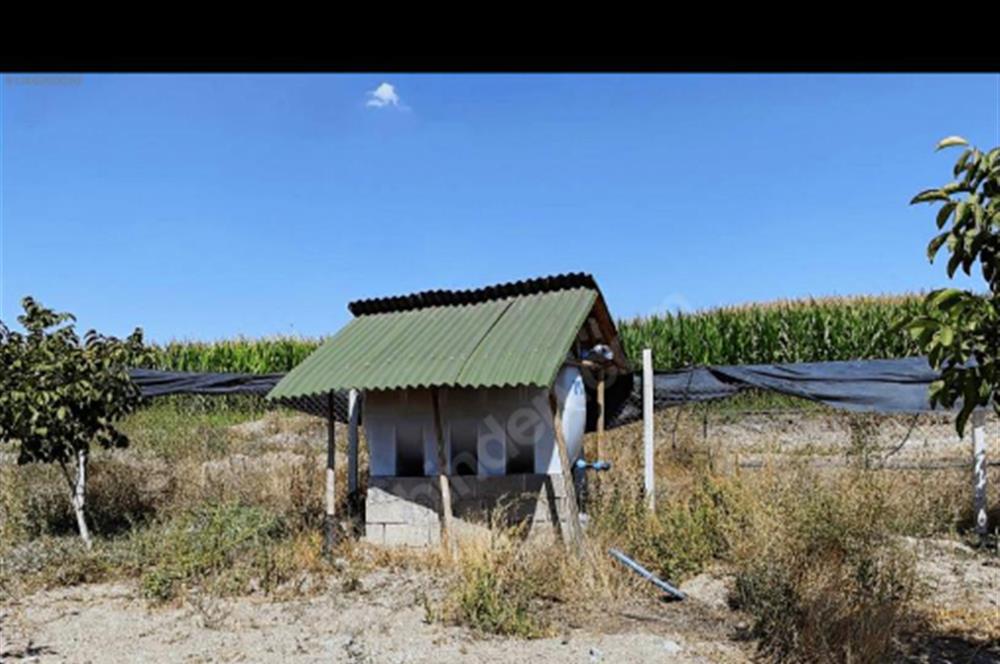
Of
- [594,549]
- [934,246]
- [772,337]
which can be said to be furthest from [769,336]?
[934,246]

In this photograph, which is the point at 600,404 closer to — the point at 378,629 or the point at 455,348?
the point at 455,348

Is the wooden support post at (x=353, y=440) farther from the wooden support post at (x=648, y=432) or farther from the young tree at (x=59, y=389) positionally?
the wooden support post at (x=648, y=432)

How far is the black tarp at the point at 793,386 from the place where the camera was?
977 centimetres

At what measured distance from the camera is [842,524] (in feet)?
22.6

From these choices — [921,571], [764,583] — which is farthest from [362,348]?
[921,571]

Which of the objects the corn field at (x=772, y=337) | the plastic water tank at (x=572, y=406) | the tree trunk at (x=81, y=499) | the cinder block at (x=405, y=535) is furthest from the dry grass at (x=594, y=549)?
the corn field at (x=772, y=337)

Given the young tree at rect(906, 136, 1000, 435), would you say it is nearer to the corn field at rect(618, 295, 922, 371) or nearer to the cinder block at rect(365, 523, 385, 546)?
the cinder block at rect(365, 523, 385, 546)

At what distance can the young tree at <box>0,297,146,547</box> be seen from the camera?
880cm

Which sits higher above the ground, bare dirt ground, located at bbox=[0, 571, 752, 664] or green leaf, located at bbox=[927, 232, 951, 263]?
green leaf, located at bbox=[927, 232, 951, 263]

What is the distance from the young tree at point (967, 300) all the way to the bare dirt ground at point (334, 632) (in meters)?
2.89

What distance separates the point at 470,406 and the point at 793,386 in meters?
4.30

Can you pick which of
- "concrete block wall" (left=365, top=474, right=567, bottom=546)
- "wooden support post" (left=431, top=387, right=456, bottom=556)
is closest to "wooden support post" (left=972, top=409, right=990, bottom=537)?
"concrete block wall" (left=365, top=474, right=567, bottom=546)

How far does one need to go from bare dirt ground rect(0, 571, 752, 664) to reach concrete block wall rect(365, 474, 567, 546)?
1.53m

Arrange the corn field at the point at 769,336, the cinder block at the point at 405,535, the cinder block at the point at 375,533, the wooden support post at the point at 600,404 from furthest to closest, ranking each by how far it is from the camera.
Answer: the corn field at the point at 769,336
the wooden support post at the point at 600,404
the cinder block at the point at 375,533
the cinder block at the point at 405,535
